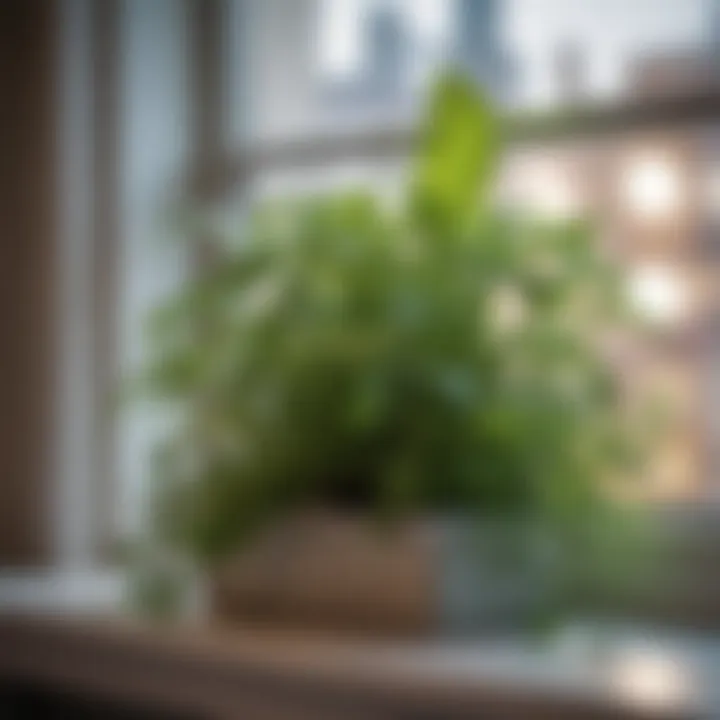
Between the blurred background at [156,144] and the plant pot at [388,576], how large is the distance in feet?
A: 1.07

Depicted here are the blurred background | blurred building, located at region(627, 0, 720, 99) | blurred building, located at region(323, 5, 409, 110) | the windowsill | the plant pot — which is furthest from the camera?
blurred building, located at region(323, 5, 409, 110)

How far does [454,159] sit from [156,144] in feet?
2.13

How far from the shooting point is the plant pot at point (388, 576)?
4.11ft

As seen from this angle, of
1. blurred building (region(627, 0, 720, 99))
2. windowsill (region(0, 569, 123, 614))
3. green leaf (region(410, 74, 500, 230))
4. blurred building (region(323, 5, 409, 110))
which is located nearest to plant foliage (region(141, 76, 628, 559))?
green leaf (region(410, 74, 500, 230))

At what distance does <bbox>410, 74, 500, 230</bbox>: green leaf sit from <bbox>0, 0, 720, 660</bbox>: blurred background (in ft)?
0.83

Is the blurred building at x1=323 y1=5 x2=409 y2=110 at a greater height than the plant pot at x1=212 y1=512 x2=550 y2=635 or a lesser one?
greater

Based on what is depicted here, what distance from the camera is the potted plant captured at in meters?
1.27

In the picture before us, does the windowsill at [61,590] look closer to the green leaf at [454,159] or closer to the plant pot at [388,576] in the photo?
the plant pot at [388,576]

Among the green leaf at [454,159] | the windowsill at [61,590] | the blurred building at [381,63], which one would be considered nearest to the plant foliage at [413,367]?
the green leaf at [454,159]

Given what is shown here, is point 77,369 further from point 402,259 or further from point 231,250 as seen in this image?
point 402,259

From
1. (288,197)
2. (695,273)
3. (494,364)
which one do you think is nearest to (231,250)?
(288,197)

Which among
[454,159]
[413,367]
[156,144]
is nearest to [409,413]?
[413,367]

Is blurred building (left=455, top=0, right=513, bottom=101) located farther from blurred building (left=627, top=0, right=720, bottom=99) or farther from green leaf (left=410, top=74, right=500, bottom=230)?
green leaf (left=410, top=74, right=500, bottom=230)

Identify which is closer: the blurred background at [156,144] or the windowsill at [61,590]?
the windowsill at [61,590]
